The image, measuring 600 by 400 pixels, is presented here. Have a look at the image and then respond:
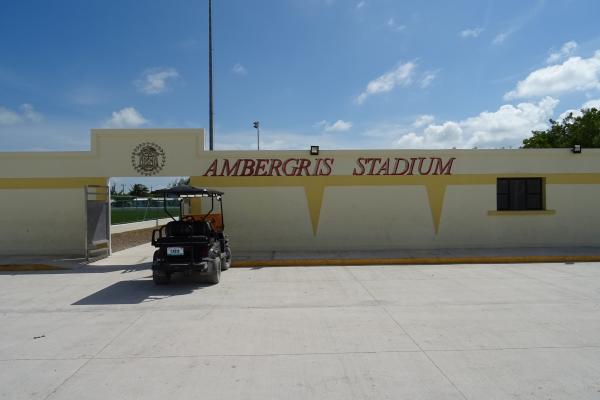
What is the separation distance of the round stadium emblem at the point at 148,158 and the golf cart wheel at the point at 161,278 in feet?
17.1

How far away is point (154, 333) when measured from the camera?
18.8 ft

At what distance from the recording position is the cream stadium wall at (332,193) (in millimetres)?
13133

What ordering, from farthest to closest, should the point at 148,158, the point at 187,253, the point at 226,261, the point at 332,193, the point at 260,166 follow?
the point at 332,193 < the point at 260,166 < the point at 148,158 < the point at 226,261 < the point at 187,253

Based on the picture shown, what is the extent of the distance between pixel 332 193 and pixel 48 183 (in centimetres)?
933

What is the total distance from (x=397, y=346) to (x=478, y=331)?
1.37m

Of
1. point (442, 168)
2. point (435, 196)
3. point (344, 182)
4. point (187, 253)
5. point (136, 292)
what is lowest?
point (136, 292)

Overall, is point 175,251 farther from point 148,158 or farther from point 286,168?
point 286,168

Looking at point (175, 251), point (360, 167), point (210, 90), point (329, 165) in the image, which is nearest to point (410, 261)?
point (360, 167)

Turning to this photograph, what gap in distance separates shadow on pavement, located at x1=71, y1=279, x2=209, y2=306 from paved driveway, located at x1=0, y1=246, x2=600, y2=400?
44mm

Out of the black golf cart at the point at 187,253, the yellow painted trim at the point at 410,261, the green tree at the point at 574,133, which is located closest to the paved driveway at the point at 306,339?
the black golf cart at the point at 187,253

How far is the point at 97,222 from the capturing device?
12.4 m

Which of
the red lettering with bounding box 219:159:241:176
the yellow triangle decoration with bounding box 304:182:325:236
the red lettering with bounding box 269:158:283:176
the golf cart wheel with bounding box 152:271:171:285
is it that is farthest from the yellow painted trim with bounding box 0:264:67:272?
the yellow triangle decoration with bounding box 304:182:325:236

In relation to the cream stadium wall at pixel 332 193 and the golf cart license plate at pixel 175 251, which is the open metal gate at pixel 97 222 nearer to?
the cream stadium wall at pixel 332 193

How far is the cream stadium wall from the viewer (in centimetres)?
1313
